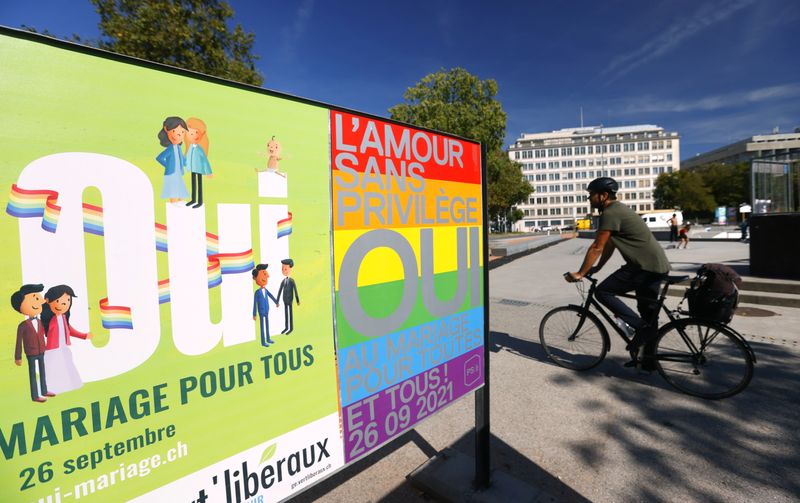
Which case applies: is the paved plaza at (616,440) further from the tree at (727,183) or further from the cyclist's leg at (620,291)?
the tree at (727,183)

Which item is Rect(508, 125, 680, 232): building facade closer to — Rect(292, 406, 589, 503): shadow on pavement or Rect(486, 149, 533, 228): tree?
Rect(486, 149, 533, 228): tree

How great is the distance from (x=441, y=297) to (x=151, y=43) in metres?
8.52

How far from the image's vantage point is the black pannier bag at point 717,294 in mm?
3301

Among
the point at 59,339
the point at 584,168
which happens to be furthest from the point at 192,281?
the point at 584,168

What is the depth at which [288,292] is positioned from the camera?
4.98ft

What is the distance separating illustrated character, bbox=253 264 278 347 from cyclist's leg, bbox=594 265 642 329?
334cm

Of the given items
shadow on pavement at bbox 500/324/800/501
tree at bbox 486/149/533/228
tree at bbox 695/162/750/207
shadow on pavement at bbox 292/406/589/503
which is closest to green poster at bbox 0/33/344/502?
shadow on pavement at bbox 292/406/589/503

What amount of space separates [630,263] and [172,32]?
8694 millimetres

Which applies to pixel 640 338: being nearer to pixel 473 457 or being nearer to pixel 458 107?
pixel 473 457

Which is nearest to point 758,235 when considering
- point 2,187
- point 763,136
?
point 2,187

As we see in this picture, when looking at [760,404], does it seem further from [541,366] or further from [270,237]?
[270,237]

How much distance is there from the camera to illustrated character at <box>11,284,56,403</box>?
1.00 meters

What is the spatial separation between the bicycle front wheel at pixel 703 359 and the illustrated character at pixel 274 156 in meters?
3.61

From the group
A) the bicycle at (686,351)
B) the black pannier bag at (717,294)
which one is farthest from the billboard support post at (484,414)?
the black pannier bag at (717,294)
